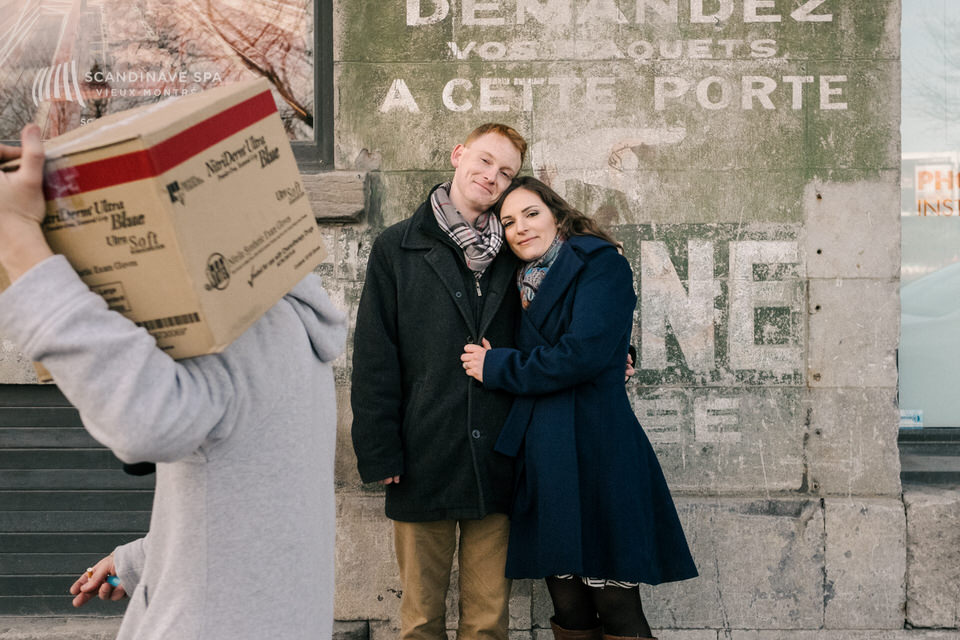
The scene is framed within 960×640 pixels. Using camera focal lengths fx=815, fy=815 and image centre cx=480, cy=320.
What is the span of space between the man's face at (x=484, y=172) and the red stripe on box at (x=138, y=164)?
1.70 m

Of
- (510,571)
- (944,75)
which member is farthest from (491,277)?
(944,75)

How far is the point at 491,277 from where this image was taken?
2982 mm

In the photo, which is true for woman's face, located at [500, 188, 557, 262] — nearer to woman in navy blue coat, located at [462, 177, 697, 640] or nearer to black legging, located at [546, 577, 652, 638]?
woman in navy blue coat, located at [462, 177, 697, 640]

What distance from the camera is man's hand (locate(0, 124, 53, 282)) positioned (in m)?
1.15

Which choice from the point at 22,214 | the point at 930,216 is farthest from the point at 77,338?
the point at 930,216

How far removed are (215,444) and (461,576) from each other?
78.4 inches

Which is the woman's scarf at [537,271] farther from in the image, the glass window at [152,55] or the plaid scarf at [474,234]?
the glass window at [152,55]

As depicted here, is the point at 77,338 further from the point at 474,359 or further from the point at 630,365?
the point at 630,365

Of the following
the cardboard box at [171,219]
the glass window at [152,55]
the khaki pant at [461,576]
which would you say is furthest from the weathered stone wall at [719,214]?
the cardboard box at [171,219]

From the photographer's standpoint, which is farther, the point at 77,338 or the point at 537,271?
the point at 537,271

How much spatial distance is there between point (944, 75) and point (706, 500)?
2451 millimetres

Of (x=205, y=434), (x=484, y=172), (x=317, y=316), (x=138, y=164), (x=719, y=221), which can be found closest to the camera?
(x=138, y=164)

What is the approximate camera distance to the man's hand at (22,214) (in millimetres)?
1151

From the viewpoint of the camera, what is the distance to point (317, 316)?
61.7 inches
